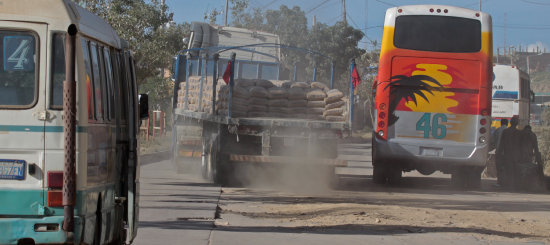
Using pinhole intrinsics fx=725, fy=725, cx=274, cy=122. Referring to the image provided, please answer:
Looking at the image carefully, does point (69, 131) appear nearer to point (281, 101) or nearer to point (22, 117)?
point (22, 117)

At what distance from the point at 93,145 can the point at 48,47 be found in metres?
0.90

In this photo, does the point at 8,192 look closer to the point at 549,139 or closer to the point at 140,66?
the point at 140,66

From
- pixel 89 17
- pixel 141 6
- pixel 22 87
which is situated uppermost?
pixel 141 6

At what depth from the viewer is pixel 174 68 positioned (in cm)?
1816

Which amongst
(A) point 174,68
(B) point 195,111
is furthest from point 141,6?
(B) point 195,111

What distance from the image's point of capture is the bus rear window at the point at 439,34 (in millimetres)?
14891

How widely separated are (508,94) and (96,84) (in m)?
24.3

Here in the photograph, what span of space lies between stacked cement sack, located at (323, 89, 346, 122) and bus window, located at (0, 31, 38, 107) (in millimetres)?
9035

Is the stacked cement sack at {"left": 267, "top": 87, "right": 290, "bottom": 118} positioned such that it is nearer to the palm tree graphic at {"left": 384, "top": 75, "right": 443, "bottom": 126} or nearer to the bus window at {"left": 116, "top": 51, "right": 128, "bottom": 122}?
the palm tree graphic at {"left": 384, "top": 75, "right": 443, "bottom": 126}

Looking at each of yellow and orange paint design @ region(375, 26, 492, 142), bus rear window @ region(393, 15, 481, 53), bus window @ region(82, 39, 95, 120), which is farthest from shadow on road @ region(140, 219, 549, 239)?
bus rear window @ region(393, 15, 481, 53)

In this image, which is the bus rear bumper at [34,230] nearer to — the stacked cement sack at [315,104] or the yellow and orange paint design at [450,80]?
the stacked cement sack at [315,104]

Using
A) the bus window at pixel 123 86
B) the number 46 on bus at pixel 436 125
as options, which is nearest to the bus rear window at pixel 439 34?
the number 46 on bus at pixel 436 125

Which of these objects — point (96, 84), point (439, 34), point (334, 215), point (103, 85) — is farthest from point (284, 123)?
point (96, 84)

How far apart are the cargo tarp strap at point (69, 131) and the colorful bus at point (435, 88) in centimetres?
1020
